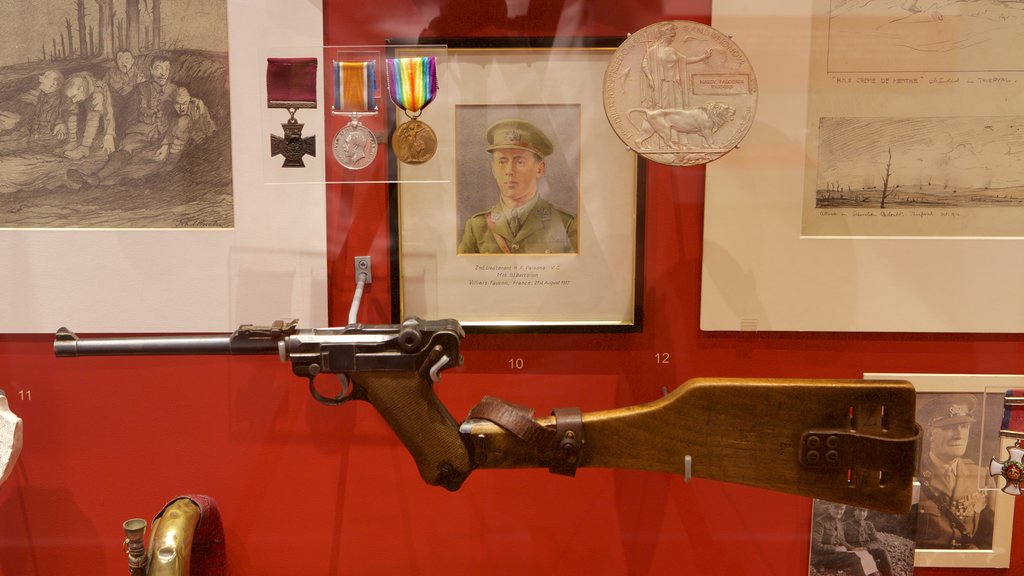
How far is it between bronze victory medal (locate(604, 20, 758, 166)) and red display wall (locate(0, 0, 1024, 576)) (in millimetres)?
247

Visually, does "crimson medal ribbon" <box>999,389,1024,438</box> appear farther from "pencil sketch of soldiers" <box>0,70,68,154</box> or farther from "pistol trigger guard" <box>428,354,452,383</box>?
"pencil sketch of soldiers" <box>0,70,68,154</box>

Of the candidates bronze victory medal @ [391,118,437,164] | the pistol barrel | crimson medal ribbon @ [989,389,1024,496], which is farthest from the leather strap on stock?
crimson medal ribbon @ [989,389,1024,496]

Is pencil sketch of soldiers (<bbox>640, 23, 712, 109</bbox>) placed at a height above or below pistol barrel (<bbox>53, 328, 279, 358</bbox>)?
above

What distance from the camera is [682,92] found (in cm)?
147

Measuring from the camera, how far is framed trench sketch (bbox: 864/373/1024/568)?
166 centimetres

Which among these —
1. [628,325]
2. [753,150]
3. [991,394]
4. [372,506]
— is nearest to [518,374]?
[628,325]

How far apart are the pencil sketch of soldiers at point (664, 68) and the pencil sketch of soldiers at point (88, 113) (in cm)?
125

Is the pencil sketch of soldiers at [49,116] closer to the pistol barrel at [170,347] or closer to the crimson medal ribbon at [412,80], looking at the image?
the pistol barrel at [170,347]

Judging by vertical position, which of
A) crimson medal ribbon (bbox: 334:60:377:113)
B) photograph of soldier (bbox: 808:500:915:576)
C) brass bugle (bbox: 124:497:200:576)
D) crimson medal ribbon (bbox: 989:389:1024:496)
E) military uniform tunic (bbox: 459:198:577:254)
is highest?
crimson medal ribbon (bbox: 334:60:377:113)

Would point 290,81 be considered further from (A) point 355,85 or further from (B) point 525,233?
(B) point 525,233

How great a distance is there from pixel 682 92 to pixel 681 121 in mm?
61

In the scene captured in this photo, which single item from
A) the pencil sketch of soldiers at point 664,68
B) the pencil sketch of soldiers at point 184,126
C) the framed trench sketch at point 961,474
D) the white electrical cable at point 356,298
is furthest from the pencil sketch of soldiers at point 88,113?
the framed trench sketch at point 961,474

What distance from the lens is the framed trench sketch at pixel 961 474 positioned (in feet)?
5.45

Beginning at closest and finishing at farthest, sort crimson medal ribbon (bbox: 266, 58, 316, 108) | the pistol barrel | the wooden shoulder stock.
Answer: the wooden shoulder stock, the pistol barrel, crimson medal ribbon (bbox: 266, 58, 316, 108)
